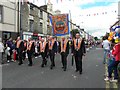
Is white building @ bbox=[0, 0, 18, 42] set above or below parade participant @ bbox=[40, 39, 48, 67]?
above

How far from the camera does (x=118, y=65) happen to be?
10.3 m

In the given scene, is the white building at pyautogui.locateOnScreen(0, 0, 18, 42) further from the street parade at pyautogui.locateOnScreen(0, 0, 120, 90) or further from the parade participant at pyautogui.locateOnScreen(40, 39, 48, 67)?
the parade participant at pyautogui.locateOnScreen(40, 39, 48, 67)

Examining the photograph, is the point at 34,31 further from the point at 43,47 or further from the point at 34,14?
the point at 43,47

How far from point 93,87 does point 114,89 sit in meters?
0.68

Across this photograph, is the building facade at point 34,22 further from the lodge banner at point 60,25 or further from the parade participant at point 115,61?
the parade participant at point 115,61

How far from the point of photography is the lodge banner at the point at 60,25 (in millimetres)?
19266

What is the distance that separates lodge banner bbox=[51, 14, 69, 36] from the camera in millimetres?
19266

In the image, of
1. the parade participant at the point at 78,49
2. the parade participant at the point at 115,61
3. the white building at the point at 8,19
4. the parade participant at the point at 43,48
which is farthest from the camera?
the white building at the point at 8,19

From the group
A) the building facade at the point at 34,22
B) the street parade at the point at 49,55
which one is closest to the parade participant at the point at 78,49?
the street parade at the point at 49,55

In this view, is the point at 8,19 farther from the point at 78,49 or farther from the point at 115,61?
the point at 115,61

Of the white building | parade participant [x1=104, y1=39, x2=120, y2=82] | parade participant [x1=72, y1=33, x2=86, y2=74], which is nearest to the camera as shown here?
parade participant [x1=104, y1=39, x2=120, y2=82]

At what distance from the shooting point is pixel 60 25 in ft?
65.1

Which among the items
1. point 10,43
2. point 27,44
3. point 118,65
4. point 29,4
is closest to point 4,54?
point 10,43

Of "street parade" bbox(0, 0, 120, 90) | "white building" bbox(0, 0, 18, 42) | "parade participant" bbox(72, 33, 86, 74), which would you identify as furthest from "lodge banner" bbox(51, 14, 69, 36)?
"white building" bbox(0, 0, 18, 42)
